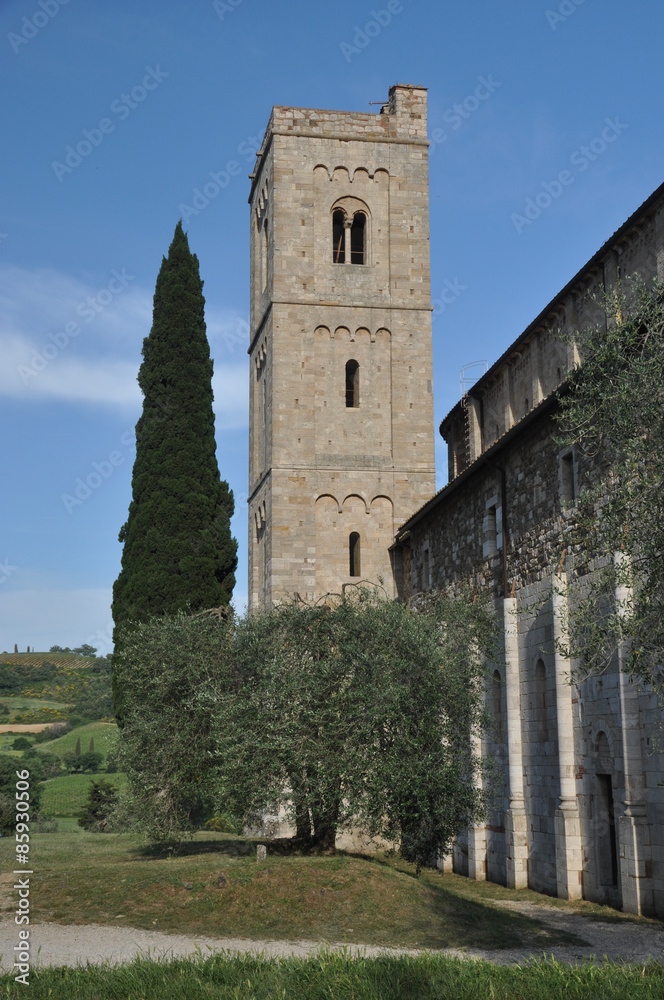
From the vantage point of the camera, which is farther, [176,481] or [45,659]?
[45,659]

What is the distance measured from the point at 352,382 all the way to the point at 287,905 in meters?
21.8

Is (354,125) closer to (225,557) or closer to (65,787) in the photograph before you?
(225,557)

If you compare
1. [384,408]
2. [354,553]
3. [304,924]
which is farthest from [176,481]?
[304,924]

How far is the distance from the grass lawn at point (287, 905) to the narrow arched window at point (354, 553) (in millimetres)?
15813

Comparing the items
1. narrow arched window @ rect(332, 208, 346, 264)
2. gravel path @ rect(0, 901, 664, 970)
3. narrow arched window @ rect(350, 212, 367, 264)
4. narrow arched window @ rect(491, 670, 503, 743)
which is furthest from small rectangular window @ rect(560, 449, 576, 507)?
narrow arched window @ rect(350, 212, 367, 264)

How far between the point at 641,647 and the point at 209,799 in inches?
390

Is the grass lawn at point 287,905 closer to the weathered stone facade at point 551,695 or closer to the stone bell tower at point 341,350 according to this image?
the weathered stone facade at point 551,695

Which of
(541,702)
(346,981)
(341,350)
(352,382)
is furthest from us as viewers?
(352,382)

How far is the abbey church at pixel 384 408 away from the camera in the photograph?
21.4 metres

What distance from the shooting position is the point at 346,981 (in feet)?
30.2

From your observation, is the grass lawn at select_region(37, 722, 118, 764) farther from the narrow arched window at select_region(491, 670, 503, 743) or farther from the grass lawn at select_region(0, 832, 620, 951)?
the grass lawn at select_region(0, 832, 620, 951)

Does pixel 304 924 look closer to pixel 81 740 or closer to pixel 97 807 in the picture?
pixel 97 807

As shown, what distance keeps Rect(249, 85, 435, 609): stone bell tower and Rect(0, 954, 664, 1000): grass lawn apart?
2155 cm

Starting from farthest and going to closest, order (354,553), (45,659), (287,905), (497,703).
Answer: (45,659), (354,553), (497,703), (287,905)
